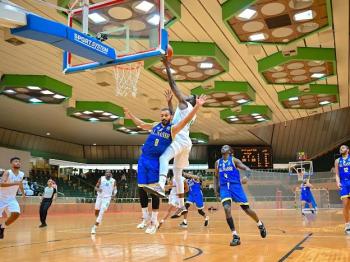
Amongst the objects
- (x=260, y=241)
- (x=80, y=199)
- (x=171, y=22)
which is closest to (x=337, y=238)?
(x=260, y=241)

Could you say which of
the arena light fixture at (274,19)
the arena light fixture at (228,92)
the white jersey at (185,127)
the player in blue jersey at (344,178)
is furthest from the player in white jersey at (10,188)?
the arena light fixture at (228,92)

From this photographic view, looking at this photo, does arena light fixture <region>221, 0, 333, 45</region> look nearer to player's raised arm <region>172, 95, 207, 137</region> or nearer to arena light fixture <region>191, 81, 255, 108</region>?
player's raised arm <region>172, 95, 207, 137</region>

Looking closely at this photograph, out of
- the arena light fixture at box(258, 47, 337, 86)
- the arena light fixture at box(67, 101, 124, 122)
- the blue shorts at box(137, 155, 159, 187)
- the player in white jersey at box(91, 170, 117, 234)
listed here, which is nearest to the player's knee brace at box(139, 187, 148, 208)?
the blue shorts at box(137, 155, 159, 187)

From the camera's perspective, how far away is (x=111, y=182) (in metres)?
12.3

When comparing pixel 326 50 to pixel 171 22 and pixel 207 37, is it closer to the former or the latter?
pixel 207 37

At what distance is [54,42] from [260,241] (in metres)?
5.35

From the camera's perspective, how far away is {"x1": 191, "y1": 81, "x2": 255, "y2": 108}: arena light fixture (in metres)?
18.1

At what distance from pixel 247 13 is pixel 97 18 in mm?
4260

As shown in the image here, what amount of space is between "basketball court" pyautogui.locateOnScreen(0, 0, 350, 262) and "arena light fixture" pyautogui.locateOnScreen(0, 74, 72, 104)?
58 millimetres

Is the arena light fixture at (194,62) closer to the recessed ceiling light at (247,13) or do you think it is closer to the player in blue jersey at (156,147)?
the recessed ceiling light at (247,13)

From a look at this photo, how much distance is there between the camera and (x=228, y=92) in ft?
60.3

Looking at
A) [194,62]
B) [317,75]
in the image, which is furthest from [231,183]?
[317,75]

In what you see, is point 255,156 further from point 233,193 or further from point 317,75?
point 233,193

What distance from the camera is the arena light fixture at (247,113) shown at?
75.7ft
